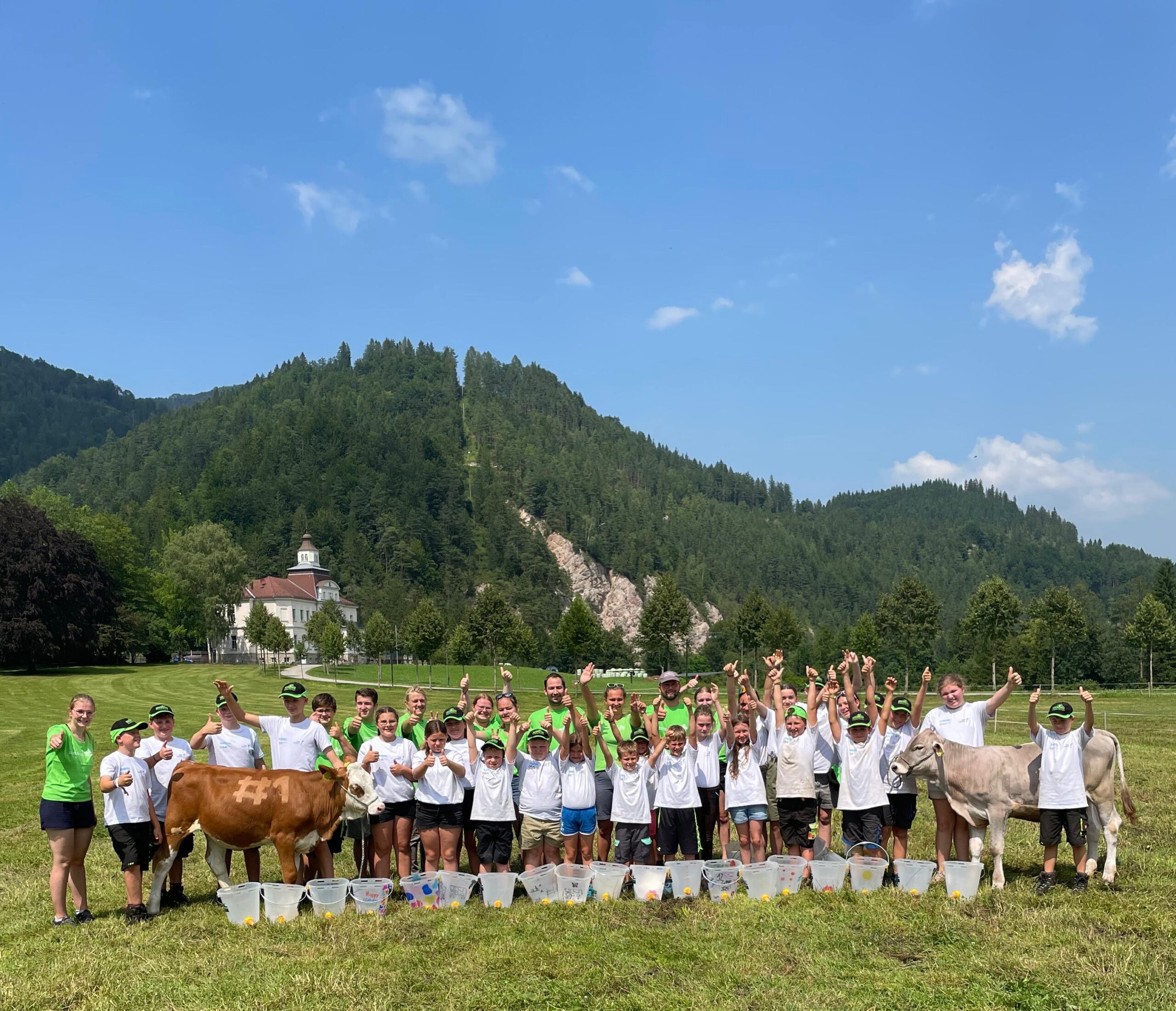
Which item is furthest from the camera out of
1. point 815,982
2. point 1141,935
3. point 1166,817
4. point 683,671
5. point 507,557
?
point 507,557

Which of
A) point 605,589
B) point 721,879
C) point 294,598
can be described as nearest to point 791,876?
point 721,879

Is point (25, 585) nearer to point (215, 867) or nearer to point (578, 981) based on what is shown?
point (215, 867)

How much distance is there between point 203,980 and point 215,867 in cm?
237

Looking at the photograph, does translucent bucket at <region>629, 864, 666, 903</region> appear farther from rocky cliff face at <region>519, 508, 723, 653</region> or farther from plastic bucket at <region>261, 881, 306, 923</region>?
rocky cliff face at <region>519, 508, 723, 653</region>

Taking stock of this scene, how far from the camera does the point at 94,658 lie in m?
72.2

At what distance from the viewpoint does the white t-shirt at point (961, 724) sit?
10336mm

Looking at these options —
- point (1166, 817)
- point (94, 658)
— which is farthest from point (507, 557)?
point (1166, 817)

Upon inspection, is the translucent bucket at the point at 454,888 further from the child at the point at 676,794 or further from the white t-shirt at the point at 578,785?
the child at the point at 676,794

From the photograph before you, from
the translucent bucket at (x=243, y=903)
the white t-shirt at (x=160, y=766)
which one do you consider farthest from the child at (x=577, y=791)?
the white t-shirt at (x=160, y=766)

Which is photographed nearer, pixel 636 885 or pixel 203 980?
pixel 203 980

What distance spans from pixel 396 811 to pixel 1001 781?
682cm

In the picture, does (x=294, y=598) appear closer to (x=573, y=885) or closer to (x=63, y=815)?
(x=63, y=815)

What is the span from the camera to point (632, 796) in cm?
991

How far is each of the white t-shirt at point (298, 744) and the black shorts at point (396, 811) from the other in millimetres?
918
